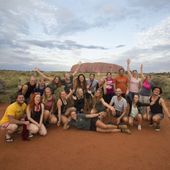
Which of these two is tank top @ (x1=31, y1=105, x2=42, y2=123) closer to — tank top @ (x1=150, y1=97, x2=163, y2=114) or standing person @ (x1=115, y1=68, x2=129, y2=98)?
standing person @ (x1=115, y1=68, x2=129, y2=98)

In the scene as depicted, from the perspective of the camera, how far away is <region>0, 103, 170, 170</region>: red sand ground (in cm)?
426

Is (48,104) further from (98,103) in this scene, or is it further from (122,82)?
(122,82)

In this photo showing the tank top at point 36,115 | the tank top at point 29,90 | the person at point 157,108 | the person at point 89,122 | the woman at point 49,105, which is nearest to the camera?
the tank top at point 36,115

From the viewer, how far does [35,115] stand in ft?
19.1

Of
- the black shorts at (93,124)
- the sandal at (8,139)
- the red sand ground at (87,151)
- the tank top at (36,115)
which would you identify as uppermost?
the tank top at (36,115)

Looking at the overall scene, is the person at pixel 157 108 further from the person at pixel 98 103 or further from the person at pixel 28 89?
the person at pixel 28 89

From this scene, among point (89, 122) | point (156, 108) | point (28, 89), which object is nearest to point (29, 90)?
point (28, 89)

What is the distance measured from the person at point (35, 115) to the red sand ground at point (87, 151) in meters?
0.23

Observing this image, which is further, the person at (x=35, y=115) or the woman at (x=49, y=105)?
the woman at (x=49, y=105)

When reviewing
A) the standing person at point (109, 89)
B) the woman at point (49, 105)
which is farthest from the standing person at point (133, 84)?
the woman at point (49, 105)

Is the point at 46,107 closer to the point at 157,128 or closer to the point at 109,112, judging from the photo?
the point at 109,112

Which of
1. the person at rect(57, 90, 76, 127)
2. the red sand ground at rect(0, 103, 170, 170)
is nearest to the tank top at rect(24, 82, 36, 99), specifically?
the person at rect(57, 90, 76, 127)

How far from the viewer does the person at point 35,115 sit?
221 inches

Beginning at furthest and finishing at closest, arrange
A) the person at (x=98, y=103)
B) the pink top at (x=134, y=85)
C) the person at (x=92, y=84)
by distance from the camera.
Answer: the person at (x=92, y=84) → the pink top at (x=134, y=85) → the person at (x=98, y=103)
